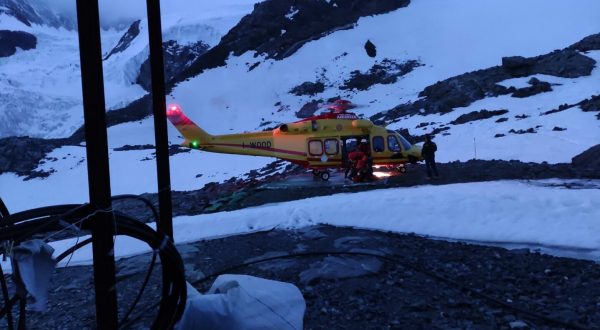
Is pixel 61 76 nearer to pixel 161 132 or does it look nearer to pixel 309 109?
pixel 309 109

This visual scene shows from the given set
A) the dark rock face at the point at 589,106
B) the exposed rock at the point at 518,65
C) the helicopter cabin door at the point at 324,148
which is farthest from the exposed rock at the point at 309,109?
the helicopter cabin door at the point at 324,148

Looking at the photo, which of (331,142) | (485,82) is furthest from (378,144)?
(485,82)

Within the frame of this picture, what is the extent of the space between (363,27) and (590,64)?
34480 millimetres

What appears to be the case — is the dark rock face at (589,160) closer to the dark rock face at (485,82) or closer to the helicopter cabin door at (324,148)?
the helicopter cabin door at (324,148)

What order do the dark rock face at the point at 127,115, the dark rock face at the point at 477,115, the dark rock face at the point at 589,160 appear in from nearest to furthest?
1. the dark rock face at the point at 589,160
2. the dark rock face at the point at 477,115
3. the dark rock face at the point at 127,115

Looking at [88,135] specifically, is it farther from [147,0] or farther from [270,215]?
[270,215]

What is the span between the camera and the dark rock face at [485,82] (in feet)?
132

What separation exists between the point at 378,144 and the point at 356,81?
4069 cm

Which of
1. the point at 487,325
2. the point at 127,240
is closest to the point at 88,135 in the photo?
the point at 487,325

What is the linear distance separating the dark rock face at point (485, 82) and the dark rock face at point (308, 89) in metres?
12.5

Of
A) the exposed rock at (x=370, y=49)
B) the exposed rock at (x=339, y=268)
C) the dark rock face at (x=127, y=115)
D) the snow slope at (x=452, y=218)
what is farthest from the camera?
the exposed rock at (x=370, y=49)

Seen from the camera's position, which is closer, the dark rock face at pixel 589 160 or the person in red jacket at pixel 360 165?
the dark rock face at pixel 589 160

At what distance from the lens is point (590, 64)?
131 ft

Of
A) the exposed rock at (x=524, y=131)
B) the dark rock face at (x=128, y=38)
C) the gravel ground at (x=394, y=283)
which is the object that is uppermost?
the dark rock face at (x=128, y=38)
